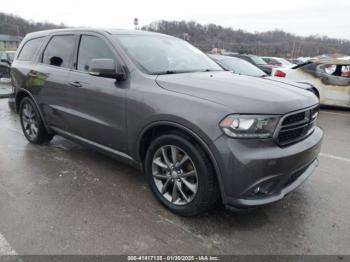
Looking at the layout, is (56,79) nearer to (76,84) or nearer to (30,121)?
(76,84)

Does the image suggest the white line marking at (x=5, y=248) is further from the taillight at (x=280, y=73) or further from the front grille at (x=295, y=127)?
the taillight at (x=280, y=73)

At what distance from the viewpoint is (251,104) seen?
2.57 meters

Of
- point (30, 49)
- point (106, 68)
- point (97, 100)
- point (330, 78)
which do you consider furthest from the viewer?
point (330, 78)

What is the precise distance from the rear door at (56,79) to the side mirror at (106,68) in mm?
917

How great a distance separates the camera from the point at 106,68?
3168mm

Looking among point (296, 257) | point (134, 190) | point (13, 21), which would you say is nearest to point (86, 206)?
point (134, 190)

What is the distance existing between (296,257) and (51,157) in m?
3.59

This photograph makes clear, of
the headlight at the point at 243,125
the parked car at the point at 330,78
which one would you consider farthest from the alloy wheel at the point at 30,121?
the parked car at the point at 330,78

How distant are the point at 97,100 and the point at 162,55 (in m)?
0.93

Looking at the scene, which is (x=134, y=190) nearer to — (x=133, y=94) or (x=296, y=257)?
(x=133, y=94)

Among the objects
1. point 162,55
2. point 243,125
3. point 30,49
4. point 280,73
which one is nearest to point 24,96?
point 30,49

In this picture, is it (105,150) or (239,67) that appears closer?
(105,150)

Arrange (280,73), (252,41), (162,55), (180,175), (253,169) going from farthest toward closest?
1. (252,41)
2. (280,73)
3. (162,55)
4. (180,175)
5. (253,169)

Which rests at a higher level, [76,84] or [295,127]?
[76,84]
